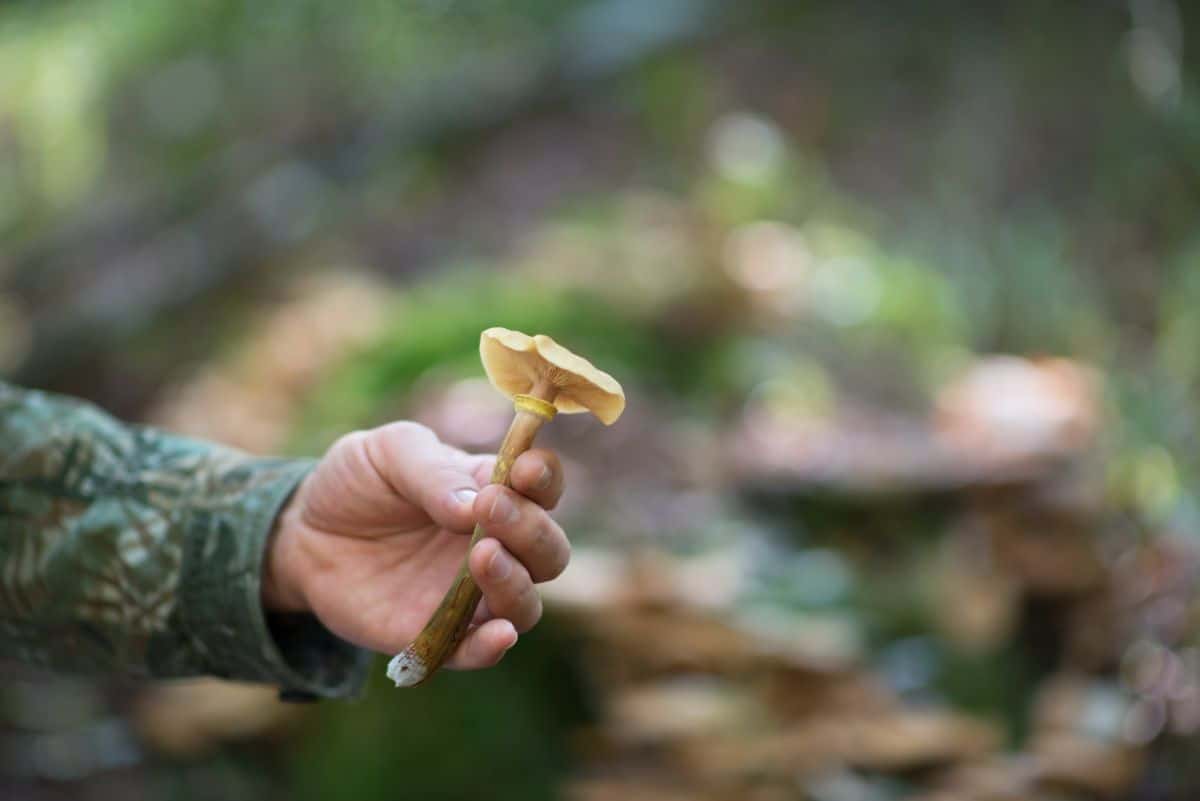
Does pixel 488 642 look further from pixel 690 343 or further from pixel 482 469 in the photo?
pixel 690 343

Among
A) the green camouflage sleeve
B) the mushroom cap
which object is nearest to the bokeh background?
the green camouflage sleeve

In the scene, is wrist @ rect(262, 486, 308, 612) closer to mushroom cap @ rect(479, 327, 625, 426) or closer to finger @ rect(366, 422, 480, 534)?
finger @ rect(366, 422, 480, 534)

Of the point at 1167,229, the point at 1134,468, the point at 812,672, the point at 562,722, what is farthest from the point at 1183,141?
the point at 562,722

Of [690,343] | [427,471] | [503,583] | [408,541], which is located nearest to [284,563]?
[408,541]

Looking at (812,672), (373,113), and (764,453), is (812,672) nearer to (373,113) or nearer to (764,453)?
(764,453)

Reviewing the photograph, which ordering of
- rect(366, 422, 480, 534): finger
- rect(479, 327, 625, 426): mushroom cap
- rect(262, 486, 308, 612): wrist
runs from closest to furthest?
rect(479, 327, 625, 426): mushroom cap
rect(366, 422, 480, 534): finger
rect(262, 486, 308, 612): wrist

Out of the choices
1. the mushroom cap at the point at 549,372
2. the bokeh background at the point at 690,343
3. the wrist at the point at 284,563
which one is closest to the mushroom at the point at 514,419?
the mushroom cap at the point at 549,372

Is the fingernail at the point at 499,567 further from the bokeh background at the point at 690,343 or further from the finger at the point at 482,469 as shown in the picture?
the bokeh background at the point at 690,343

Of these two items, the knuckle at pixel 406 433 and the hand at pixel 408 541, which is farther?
the knuckle at pixel 406 433
